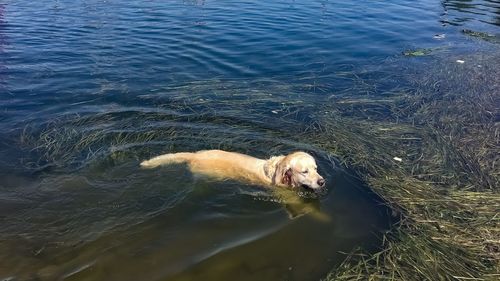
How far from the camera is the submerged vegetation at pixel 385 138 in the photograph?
5.91 metres

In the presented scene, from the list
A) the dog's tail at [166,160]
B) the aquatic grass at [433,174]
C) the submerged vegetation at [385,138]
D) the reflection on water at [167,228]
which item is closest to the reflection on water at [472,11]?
the submerged vegetation at [385,138]

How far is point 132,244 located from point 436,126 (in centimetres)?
667

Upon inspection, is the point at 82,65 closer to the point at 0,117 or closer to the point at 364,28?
the point at 0,117

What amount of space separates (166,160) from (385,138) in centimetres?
429

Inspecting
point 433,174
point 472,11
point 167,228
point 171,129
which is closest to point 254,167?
point 167,228

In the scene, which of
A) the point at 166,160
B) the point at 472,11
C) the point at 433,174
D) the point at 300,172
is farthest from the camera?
the point at 472,11

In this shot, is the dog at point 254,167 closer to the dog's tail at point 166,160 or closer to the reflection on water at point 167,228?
the dog's tail at point 166,160

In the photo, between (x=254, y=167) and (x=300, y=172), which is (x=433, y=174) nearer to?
(x=300, y=172)

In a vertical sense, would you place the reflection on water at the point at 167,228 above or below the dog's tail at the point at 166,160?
below

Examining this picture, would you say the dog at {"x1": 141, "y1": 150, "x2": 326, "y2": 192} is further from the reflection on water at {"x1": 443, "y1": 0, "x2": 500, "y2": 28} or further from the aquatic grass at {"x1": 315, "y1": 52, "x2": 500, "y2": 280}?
the reflection on water at {"x1": 443, "y1": 0, "x2": 500, "y2": 28}

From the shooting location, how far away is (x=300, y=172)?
722 cm

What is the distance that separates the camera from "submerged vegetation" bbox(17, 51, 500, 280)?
19.4 feet

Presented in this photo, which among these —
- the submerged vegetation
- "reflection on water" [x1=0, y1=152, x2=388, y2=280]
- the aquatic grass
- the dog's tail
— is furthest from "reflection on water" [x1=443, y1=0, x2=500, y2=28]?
the dog's tail

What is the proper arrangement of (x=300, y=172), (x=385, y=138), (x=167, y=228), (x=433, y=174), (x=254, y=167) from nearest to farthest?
(x=167, y=228) → (x=300, y=172) → (x=433, y=174) → (x=254, y=167) → (x=385, y=138)
